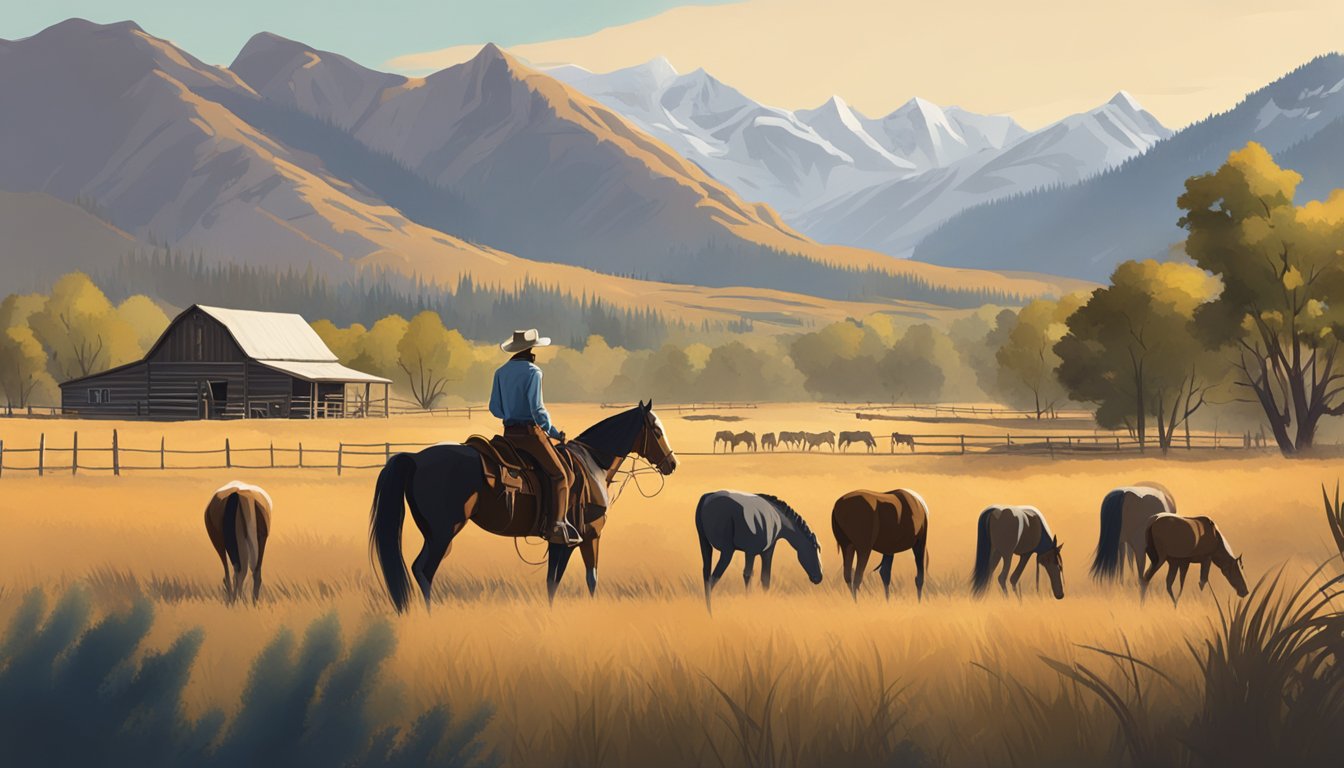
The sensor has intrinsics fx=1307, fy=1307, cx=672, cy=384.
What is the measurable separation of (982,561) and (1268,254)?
33.6m

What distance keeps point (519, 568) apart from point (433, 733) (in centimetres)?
1188

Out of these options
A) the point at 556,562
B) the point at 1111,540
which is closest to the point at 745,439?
the point at 1111,540

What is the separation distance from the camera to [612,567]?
18.9 meters

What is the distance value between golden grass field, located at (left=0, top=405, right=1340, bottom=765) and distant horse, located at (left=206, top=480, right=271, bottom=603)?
48 cm

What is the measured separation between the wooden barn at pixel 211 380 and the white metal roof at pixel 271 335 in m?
0.09

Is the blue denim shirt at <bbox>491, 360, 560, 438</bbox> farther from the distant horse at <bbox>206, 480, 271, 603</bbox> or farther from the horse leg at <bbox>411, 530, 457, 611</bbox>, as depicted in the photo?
the distant horse at <bbox>206, 480, 271, 603</bbox>

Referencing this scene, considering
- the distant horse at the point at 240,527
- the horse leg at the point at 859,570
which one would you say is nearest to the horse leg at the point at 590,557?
the horse leg at the point at 859,570

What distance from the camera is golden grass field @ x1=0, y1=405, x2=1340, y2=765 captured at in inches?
296

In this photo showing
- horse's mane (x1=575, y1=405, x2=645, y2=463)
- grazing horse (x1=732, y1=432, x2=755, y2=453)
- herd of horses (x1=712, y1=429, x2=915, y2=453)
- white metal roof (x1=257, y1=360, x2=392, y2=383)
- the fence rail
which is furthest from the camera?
white metal roof (x1=257, y1=360, x2=392, y2=383)

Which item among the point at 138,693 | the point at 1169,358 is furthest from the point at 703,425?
the point at 138,693

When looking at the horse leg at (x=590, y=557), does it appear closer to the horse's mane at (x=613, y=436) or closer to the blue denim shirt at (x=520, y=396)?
the horse's mane at (x=613, y=436)

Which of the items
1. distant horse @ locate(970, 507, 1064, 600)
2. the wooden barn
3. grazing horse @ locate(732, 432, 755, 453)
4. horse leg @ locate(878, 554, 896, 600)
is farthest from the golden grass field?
the wooden barn

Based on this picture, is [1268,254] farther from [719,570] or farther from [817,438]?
[719,570]

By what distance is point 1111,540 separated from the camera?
16.8 metres
